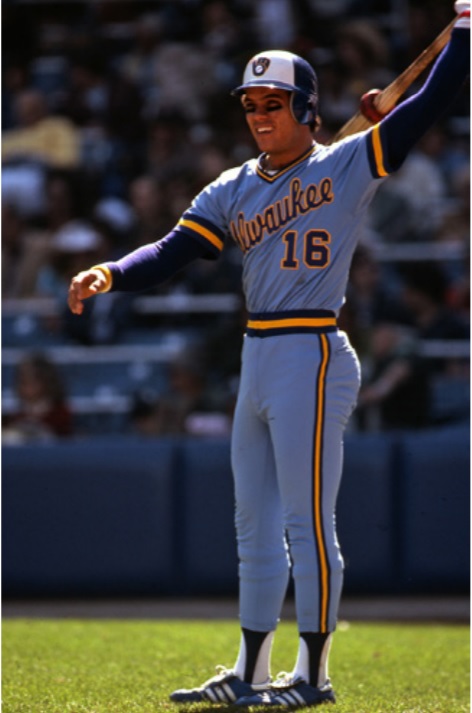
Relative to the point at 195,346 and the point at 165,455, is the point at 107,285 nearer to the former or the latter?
the point at 165,455

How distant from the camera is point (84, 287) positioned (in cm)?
377

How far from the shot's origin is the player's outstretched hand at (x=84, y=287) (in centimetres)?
376

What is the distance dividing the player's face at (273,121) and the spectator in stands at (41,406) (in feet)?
13.9

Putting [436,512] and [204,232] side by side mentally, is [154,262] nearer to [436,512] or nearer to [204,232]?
[204,232]

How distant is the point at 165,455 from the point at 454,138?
3756 millimetres

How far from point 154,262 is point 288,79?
25.7 inches

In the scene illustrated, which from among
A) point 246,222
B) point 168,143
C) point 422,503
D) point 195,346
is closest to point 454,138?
point 168,143

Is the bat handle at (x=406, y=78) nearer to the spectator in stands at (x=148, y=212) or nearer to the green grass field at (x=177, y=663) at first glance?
the green grass field at (x=177, y=663)

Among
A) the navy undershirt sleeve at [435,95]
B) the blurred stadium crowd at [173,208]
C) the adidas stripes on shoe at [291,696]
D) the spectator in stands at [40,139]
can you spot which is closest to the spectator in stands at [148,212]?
the blurred stadium crowd at [173,208]

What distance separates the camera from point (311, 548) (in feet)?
12.5

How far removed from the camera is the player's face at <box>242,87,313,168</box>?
3.88m

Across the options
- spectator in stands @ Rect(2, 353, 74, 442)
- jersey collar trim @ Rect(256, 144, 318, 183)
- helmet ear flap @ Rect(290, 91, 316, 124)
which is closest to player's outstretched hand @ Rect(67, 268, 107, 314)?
jersey collar trim @ Rect(256, 144, 318, 183)

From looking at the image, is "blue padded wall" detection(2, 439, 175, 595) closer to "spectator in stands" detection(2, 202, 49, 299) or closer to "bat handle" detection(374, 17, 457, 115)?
"spectator in stands" detection(2, 202, 49, 299)

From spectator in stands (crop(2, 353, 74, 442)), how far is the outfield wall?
1.86 feet
